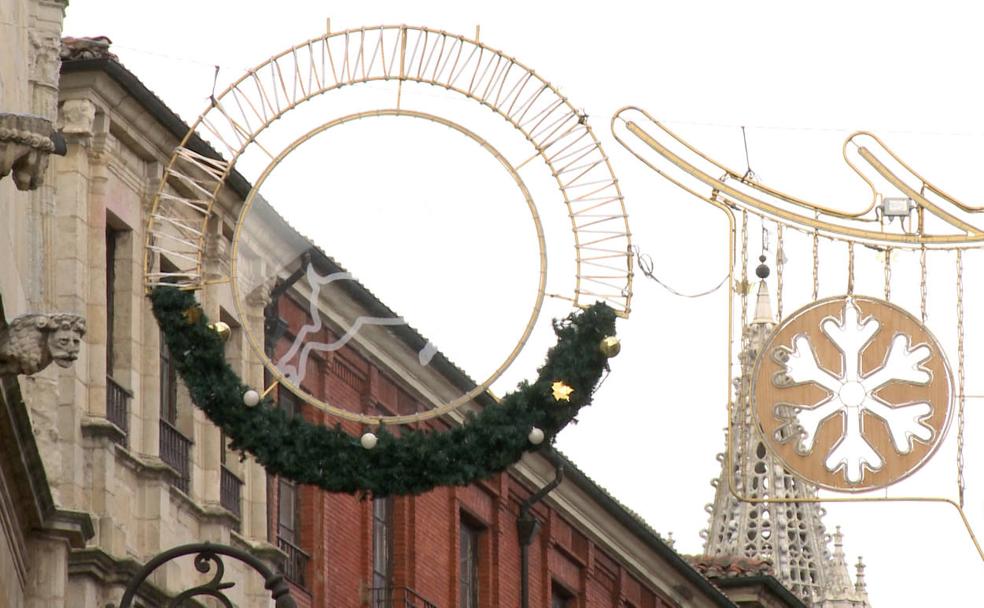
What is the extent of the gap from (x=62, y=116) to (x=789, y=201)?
41.4 ft

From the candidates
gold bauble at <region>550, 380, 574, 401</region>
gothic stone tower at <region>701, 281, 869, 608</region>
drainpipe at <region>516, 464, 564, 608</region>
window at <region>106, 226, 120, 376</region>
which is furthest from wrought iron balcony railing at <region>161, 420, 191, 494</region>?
gothic stone tower at <region>701, 281, 869, 608</region>

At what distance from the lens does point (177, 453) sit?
37.2 m

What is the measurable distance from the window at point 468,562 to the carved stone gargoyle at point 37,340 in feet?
74.5

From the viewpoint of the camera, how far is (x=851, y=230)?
78.7 feet

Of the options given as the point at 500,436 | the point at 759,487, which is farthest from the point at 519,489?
the point at 759,487

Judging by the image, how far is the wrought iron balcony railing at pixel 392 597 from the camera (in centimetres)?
4312

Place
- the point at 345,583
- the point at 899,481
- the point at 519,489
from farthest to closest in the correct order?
1. the point at 519,489
2. the point at 345,583
3. the point at 899,481

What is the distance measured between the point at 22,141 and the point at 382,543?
69.6ft

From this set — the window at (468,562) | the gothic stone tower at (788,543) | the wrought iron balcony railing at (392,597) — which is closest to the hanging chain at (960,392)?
the wrought iron balcony railing at (392,597)

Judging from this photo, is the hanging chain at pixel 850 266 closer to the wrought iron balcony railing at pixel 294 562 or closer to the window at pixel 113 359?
the window at pixel 113 359

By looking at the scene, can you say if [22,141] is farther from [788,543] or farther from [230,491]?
[788,543]

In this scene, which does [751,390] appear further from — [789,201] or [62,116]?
[62,116]

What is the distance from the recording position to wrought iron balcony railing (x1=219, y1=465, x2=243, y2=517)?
3831 centimetres

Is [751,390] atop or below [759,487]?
below
